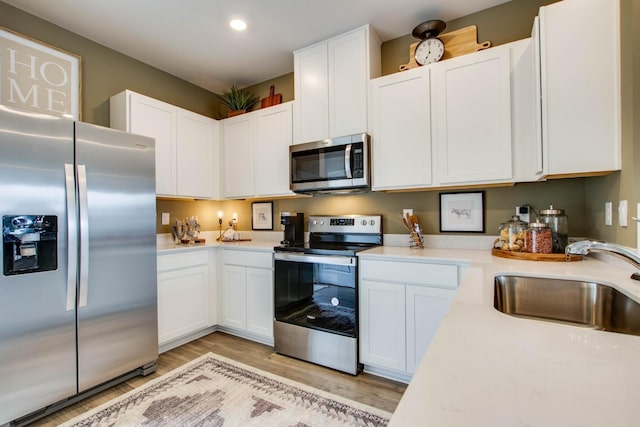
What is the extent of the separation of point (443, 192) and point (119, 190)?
239cm

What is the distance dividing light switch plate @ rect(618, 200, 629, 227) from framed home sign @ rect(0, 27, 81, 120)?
3.55 m

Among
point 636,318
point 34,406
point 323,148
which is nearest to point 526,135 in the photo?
point 636,318

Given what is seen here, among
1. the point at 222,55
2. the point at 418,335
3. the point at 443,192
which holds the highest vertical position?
the point at 222,55

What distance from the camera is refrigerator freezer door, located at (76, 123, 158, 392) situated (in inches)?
74.0

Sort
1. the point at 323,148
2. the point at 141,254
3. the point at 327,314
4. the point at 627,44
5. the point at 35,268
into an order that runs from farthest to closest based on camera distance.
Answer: the point at 323,148 → the point at 327,314 → the point at 141,254 → the point at 35,268 → the point at 627,44

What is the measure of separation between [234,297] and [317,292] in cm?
97

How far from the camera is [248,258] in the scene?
278 centimetres


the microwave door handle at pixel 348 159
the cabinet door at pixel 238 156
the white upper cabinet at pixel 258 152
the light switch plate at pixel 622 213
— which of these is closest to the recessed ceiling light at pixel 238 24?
the white upper cabinet at pixel 258 152

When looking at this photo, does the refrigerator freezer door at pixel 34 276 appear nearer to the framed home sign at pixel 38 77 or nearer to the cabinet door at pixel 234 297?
the framed home sign at pixel 38 77

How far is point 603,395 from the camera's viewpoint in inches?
18.3

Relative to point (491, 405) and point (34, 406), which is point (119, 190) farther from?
point (491, 405)

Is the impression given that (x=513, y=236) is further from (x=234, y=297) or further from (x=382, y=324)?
(x=234, y=297)

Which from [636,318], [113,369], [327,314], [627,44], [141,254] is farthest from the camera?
[327,314]

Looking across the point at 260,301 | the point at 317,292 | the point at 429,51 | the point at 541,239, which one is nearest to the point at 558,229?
the point at 541,239
